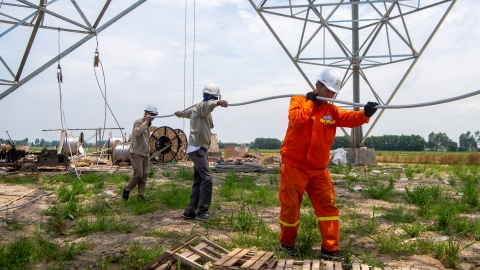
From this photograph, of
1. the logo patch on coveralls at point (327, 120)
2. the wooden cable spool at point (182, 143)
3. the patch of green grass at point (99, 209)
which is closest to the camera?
the logo patch on coveralls at point (327, 120)

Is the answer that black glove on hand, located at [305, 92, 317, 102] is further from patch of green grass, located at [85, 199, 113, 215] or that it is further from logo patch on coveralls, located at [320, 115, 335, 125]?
patch of green grass, located at [85, 199, 113, 215]

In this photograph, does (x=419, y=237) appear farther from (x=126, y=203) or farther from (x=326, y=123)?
(x=126, y=203)

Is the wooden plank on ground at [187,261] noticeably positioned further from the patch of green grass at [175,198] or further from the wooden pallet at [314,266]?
the patch of green grass at [175,198]

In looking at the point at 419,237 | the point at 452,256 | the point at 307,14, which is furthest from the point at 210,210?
the point at 307,14

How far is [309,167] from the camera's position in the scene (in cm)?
505

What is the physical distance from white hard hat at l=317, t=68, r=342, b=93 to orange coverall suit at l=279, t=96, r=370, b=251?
237 millimetres

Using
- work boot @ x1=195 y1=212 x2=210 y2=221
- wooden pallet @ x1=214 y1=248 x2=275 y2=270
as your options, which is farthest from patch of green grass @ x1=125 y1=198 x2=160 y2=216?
wooden pallet @ x1=214 y1=248 x2=275 y2=270

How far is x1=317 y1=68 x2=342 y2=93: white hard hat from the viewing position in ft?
17.0

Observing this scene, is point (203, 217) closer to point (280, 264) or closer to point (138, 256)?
point (138, 256)

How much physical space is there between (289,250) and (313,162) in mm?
1054

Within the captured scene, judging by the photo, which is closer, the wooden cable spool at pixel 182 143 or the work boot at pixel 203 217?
the work boot at pixel 203 217

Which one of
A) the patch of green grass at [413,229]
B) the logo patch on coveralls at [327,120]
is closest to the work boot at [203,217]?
the logo patch on coveralls at [327,120]

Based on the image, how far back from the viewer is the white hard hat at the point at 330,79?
5172 mm

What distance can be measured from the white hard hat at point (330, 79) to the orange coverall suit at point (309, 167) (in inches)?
9.3
